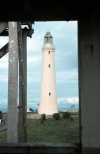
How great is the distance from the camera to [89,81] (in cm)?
437

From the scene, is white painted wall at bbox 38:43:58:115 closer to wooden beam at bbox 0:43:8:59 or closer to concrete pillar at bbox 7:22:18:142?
wooden beam at bbox 0:43:8:59

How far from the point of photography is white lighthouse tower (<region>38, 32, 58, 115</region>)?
115 ft

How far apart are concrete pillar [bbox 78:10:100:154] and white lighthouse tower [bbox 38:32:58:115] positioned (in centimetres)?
3030

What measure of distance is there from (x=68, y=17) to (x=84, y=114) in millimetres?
1615

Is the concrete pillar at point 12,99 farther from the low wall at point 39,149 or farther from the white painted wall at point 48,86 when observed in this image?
the white painted wall at point 48,86

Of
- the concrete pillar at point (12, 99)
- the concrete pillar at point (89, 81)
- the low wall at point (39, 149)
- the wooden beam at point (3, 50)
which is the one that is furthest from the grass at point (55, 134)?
the concrete pillar at point (89, 81)

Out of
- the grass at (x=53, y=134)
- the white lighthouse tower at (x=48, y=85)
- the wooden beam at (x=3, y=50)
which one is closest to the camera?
the wooden beam at (x=3, y=50)

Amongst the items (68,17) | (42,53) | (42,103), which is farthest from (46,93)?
(68,17)

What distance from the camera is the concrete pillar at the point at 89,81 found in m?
4.27

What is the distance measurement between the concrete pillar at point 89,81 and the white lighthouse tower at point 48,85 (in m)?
30.3

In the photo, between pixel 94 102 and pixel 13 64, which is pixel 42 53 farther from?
pixel 94 102

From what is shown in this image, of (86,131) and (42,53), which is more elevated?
(42,53)

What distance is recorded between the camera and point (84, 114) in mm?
4309

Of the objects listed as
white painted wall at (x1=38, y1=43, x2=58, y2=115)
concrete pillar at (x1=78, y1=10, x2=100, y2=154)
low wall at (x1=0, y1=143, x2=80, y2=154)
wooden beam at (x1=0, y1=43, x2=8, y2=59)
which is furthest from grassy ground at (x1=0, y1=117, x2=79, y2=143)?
white painted wall at (x1=38, y1=43, x2=58, y2=115)
